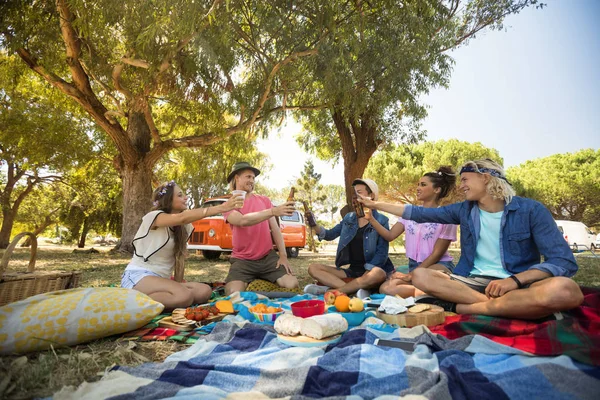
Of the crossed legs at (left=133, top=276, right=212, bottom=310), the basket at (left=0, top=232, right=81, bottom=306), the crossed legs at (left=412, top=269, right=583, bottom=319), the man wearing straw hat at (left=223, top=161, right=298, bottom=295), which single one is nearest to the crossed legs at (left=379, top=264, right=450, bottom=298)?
the crossed legs at (left=412, top=269, right=583, bottom=319)

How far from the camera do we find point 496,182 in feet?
10.8

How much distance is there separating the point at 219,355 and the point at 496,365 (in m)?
1.59

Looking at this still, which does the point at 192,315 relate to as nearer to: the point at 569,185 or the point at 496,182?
the point at 496,182

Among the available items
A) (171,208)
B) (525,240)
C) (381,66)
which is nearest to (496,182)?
(525,240)

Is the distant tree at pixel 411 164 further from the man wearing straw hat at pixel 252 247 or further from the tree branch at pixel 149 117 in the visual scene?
the man wearing straw hat at pixel 252 247

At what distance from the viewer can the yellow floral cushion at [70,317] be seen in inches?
90.4

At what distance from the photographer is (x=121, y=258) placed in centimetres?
1025

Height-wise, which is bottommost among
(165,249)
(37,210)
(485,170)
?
(165,249)

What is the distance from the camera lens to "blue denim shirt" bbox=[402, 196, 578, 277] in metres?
2.86

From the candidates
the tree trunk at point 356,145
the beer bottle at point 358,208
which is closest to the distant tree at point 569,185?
the tree trunk at point 356,145

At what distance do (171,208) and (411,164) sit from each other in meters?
23.1

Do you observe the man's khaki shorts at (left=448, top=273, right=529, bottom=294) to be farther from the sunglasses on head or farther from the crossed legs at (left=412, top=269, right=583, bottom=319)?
the sunglasses on head

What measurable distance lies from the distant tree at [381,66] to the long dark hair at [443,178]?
123 inches

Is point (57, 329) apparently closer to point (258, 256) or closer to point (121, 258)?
point (258, 256)
